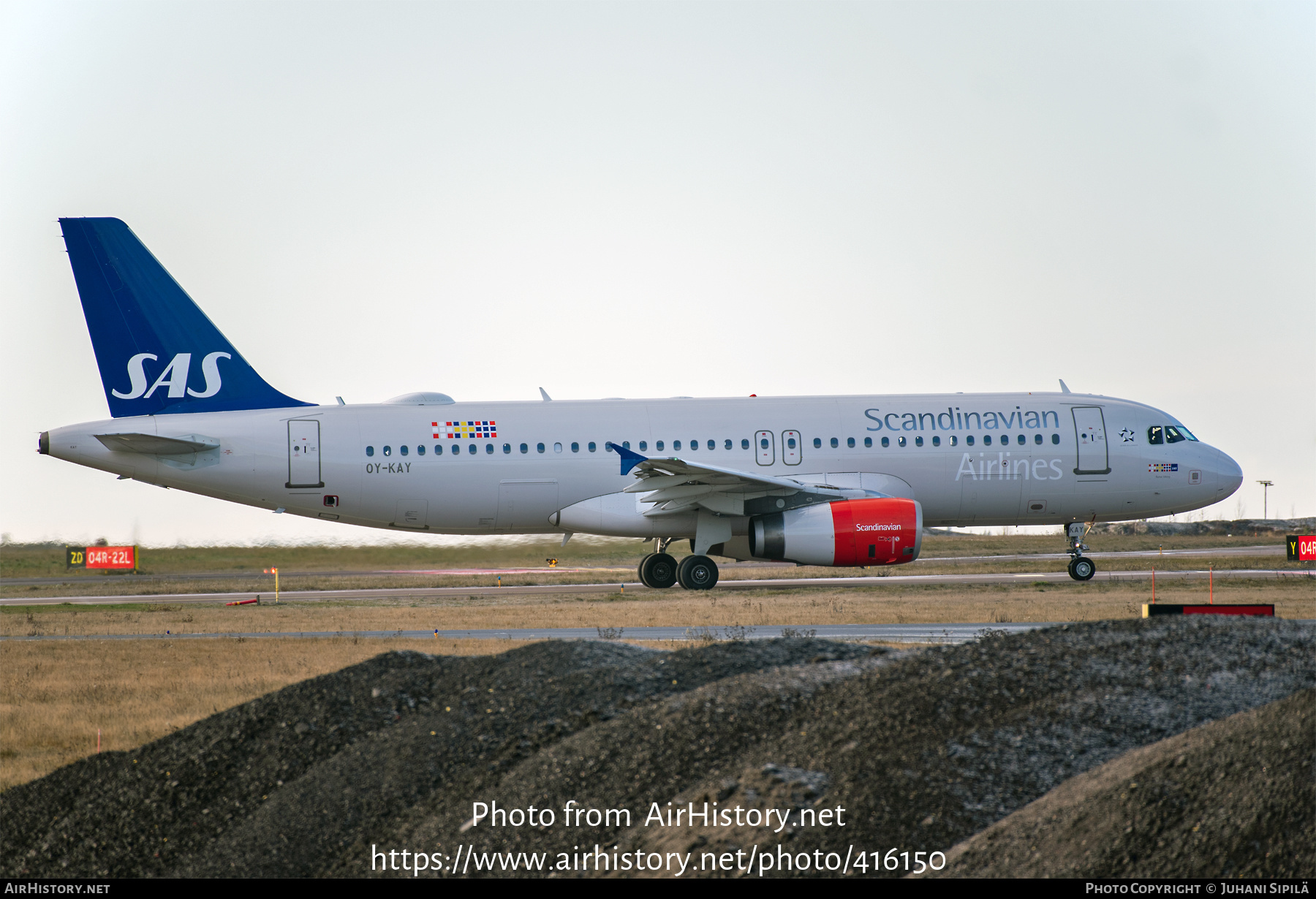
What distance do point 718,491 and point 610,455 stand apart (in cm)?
270

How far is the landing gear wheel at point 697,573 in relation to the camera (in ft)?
91.2

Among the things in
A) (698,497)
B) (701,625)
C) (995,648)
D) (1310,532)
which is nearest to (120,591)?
(698,497)

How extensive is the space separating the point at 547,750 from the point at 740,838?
2150 millimetres

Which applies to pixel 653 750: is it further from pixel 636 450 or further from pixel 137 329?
pixel 137 329

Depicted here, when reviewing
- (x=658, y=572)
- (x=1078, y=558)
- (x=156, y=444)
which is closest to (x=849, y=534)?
(x=658, y=572)

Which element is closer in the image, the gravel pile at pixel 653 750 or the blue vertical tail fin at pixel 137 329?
A: the gravel pile at pixel 653 750

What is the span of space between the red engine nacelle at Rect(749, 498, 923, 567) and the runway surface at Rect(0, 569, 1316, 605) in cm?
568

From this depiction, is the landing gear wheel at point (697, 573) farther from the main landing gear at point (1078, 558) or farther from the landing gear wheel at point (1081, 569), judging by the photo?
the landing gear wheel at point (1081, 569)

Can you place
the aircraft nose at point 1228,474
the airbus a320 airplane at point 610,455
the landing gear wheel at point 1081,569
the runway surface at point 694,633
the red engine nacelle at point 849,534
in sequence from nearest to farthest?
1. the runway surface at point 694,633
2. the red engine nacelle at point 849,534
3. the airbus a320 airplane at point 610,455
4. the aircraft nose at point 1228,474
5. the landing gear wheel at point 1081,569

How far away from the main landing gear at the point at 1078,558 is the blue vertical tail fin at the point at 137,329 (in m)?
20.8

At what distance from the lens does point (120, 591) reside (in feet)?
128

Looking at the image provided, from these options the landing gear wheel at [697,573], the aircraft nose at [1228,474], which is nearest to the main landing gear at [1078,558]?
the aircraft nose at [1228,474]

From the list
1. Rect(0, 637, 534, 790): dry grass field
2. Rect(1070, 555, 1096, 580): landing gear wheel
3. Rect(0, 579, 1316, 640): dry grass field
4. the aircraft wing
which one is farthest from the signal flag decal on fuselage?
Rect(1070, 555, 1096, 580): landing gear wheel

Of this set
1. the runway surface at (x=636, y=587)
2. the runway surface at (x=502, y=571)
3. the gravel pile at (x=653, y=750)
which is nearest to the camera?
the gravel pile at (x=653, y=750)
